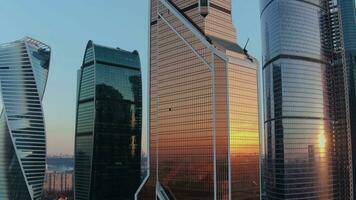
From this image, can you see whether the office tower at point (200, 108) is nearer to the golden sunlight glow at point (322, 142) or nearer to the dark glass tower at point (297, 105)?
the dark glass tower at point (297, 105)

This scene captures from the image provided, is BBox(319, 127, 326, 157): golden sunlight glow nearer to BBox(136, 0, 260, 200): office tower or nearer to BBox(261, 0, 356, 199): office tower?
BBox(261, 0, 356, 199): office tower

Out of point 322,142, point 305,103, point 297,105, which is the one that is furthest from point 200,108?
point 322,142

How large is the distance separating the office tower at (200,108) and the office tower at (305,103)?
44.2 metres

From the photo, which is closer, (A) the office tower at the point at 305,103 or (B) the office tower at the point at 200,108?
(B) the office tower at the point at 200,108

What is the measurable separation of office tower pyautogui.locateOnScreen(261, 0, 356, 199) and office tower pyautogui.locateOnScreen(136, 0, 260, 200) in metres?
44.2

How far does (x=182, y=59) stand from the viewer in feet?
447

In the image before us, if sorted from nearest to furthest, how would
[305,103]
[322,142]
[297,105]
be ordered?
[297,105] < [305,103] < [322,142]

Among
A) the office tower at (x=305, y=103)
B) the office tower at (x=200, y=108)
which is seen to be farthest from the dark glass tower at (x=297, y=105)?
the office tower at (x=200, y=108)

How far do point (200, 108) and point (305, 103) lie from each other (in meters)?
66.3

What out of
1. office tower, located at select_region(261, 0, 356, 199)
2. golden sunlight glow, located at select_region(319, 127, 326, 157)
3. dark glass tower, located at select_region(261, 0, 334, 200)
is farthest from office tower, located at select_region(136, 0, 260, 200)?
golden sunlight glow, located at select_region(319, 127, 326, 157)

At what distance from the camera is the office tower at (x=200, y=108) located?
12231 centimetres

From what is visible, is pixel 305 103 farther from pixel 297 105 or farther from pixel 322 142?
pixel 322 142

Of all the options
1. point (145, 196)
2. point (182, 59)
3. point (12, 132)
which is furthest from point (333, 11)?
point (12, 132)

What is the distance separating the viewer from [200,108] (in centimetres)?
12812
